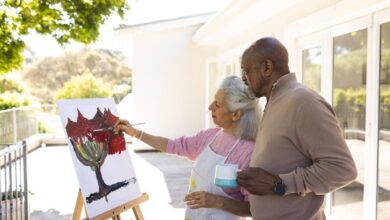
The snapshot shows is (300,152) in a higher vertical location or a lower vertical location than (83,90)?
lower

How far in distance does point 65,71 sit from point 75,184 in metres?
21.1

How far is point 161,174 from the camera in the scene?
6863mm

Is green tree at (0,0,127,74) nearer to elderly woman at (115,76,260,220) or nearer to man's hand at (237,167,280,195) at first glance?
elderly woman at (115,76,260,220)

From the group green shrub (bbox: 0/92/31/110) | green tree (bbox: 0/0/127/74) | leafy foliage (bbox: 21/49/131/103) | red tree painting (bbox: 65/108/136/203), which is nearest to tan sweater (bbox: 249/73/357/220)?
red tree painting (bbox: 65/108/136/203)

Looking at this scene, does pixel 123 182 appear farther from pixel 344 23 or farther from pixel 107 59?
pixel 107 59

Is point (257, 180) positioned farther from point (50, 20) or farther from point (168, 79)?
point (168, 79)

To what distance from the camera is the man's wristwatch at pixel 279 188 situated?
1.27 m

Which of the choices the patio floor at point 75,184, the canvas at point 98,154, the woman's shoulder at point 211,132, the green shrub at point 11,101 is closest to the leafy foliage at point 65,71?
the green shrub at point 11,101

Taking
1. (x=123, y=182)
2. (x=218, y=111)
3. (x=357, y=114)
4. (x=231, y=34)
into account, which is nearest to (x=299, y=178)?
(x=218, y=111)

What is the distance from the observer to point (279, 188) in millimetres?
1273

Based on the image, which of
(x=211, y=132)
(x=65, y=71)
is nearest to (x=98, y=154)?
(x=211, y=132)

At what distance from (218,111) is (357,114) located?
2.18 metres

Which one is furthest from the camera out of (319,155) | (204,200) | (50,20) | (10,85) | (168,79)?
(10,85)

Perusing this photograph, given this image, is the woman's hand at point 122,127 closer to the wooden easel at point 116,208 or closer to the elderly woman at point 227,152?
the wooden easel at point 116,208
